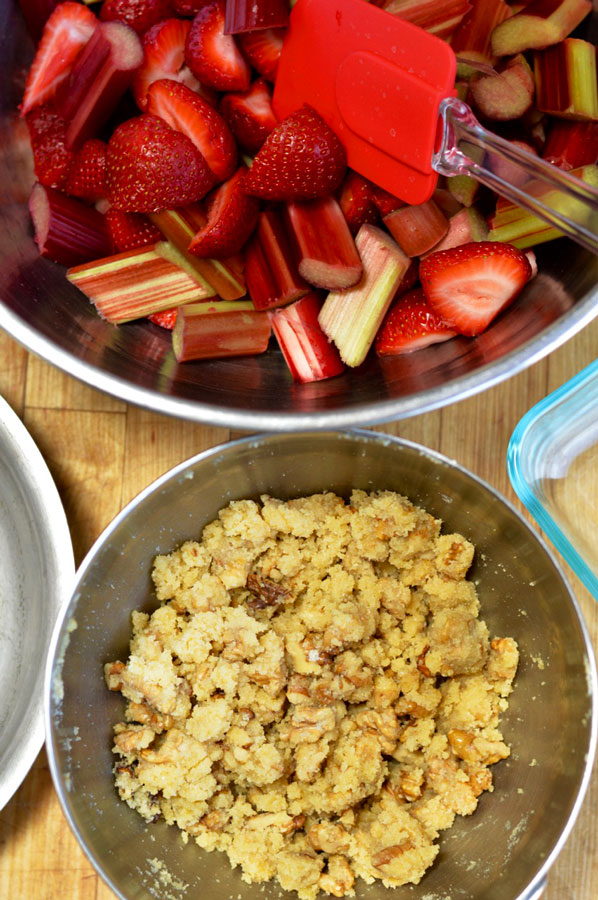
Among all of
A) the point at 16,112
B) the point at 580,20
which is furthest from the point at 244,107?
the point at 580,20

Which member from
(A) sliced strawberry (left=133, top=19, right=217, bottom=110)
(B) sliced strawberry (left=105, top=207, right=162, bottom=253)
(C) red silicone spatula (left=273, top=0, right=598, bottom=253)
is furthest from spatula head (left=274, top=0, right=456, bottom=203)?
(B) sliced strawberry (left=105, top=207, right=162, bottom=253)

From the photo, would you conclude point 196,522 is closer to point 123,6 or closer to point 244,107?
point 244,107

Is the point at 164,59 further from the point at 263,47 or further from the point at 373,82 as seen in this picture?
the point at 373,82

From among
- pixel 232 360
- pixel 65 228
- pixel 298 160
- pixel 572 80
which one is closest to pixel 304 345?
pixel 232 360

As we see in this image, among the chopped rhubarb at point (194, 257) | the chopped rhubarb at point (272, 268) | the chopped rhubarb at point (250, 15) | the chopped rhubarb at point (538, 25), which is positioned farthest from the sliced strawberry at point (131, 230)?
the chopped rhubarb at point (538, 25)

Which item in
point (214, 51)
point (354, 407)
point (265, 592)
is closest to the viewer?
point (354, 407)
